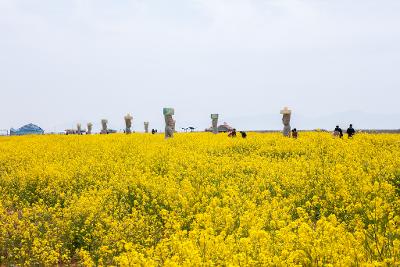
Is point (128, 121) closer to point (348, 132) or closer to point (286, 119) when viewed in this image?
point (286, 119)

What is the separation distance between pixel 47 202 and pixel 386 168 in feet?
36.1

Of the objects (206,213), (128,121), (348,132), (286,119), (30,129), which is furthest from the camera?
(30,129)

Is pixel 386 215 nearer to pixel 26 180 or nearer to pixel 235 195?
pixel 235 195

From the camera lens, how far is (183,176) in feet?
53.2

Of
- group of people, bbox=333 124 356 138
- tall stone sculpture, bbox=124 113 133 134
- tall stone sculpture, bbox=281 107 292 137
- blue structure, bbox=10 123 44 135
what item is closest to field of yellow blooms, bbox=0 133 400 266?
group of people, bbox=333 124 356 138

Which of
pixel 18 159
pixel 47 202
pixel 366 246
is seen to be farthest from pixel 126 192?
pixel 18 159

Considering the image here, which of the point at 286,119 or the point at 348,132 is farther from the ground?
the point at 286,119

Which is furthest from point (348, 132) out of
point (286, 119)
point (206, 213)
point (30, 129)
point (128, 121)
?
point (30, 129)

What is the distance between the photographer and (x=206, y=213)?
33.9 feet

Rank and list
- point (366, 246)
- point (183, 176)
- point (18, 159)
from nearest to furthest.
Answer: point (366, 246)
point (183, 176)
point (18, 159)

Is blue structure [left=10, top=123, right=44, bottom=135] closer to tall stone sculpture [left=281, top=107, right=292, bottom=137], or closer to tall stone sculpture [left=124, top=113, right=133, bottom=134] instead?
tall stone sculpture [left=124, top=113, right=133, bottom=134]

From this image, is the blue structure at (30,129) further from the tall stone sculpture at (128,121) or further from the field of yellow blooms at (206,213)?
the field of yellow blooms at (206,213)

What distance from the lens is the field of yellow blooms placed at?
7.16 m

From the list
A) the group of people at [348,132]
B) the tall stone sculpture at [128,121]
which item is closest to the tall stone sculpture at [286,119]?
the group of people at [348,132]
